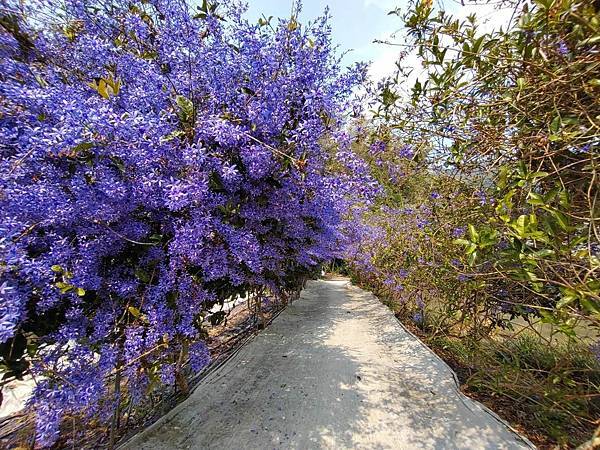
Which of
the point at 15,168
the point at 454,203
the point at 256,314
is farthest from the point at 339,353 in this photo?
the point at 15,168

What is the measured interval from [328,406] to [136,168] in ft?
7.93

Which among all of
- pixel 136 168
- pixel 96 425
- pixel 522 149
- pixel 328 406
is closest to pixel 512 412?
A: pixel 328 406

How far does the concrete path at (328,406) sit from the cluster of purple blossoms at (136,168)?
2.62 ft

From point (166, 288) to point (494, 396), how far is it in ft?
10.7

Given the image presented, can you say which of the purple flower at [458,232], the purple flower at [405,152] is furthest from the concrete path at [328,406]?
→ the purple flower at [405,152]

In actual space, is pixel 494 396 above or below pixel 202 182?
below

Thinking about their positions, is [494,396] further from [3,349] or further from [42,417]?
[3,349]

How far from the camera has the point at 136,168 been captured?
1.41 m

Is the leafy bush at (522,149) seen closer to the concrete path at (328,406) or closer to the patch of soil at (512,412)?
the patch of soil at (512,412)

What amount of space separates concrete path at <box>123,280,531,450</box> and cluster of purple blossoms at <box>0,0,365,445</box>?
0.80 meters

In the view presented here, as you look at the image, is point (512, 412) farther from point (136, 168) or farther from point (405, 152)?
point (136, 168)

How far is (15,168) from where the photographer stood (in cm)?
120

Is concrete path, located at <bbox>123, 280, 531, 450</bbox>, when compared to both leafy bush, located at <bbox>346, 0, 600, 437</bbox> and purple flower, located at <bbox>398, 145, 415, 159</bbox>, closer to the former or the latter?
leafy bush, located at <bbox>346, 0, 600, 437</bbox>

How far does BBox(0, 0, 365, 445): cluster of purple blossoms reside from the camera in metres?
1.22
